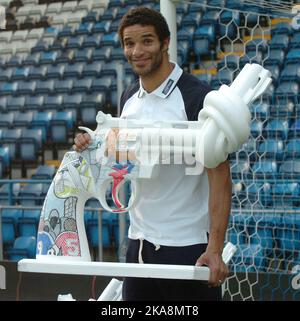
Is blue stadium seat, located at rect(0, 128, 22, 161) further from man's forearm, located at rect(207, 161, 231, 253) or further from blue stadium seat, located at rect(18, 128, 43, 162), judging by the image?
man's forearm, located at rect(207, 161, 231, 253)

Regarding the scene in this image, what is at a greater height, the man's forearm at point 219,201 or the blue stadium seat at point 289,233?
the man's forearm at point 219,201

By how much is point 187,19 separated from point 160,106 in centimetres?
651

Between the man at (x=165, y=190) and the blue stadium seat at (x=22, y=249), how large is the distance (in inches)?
151

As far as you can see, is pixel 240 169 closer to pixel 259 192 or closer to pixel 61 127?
pixel 259 192

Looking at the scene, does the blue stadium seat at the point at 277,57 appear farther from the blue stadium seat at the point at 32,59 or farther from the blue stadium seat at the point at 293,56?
the blue stadium seat at the point at 32,59

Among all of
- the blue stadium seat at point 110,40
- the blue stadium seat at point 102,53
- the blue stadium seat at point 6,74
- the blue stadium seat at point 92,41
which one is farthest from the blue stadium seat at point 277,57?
the blue stadium seat at point 6,74

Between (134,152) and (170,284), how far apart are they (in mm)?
461

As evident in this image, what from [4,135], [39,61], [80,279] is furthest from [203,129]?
[39,61]

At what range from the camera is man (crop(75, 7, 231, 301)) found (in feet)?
8.23

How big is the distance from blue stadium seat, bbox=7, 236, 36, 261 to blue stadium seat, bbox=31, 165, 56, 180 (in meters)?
1.07

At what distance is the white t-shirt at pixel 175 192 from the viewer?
2516mm

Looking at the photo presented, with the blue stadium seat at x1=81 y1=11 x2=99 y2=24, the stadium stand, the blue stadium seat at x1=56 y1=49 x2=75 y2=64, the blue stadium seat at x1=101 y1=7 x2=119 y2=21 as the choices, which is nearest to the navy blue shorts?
the stadium stand

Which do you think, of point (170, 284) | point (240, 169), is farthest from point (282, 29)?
point (170, 284)

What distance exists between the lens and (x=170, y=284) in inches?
101
